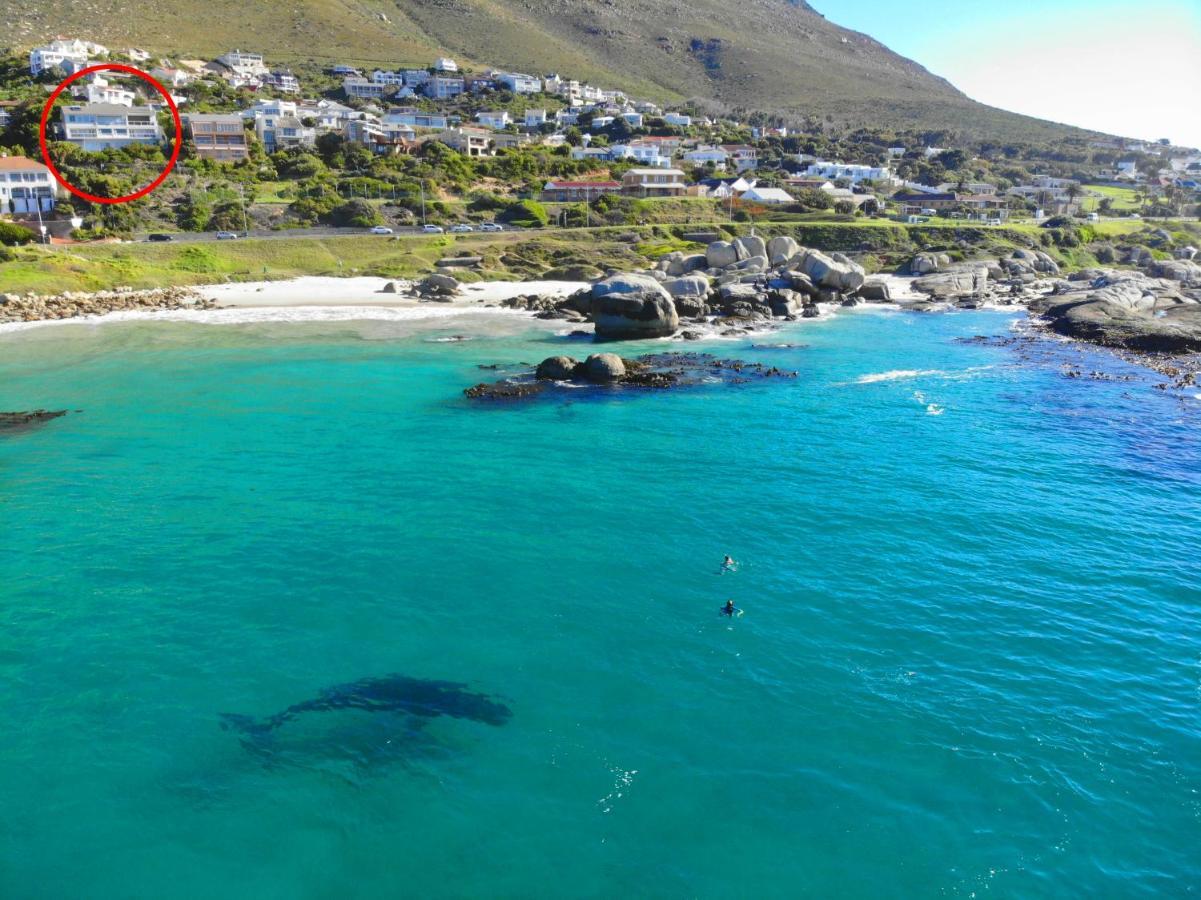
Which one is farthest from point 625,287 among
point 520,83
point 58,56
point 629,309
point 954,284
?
point 520,83

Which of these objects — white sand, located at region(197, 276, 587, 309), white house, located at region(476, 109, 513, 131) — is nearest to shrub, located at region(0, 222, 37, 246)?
white sand, located at region(197, 276, 587, 309)

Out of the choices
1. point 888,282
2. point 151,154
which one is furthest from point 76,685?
point 151,154

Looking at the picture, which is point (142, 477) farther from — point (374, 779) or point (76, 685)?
point (374, 779)

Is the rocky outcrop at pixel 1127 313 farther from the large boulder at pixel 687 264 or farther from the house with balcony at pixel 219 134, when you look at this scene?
the house with balcony at pixel 219 134

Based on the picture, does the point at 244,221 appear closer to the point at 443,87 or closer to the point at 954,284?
the point at 954,284

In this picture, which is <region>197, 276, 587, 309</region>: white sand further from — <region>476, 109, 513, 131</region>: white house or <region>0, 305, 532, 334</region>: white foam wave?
<region>476, 109, 513, 131</region>: white house

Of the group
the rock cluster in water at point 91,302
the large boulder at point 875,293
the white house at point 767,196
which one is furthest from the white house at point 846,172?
the rock cluster in water at point 91,302
